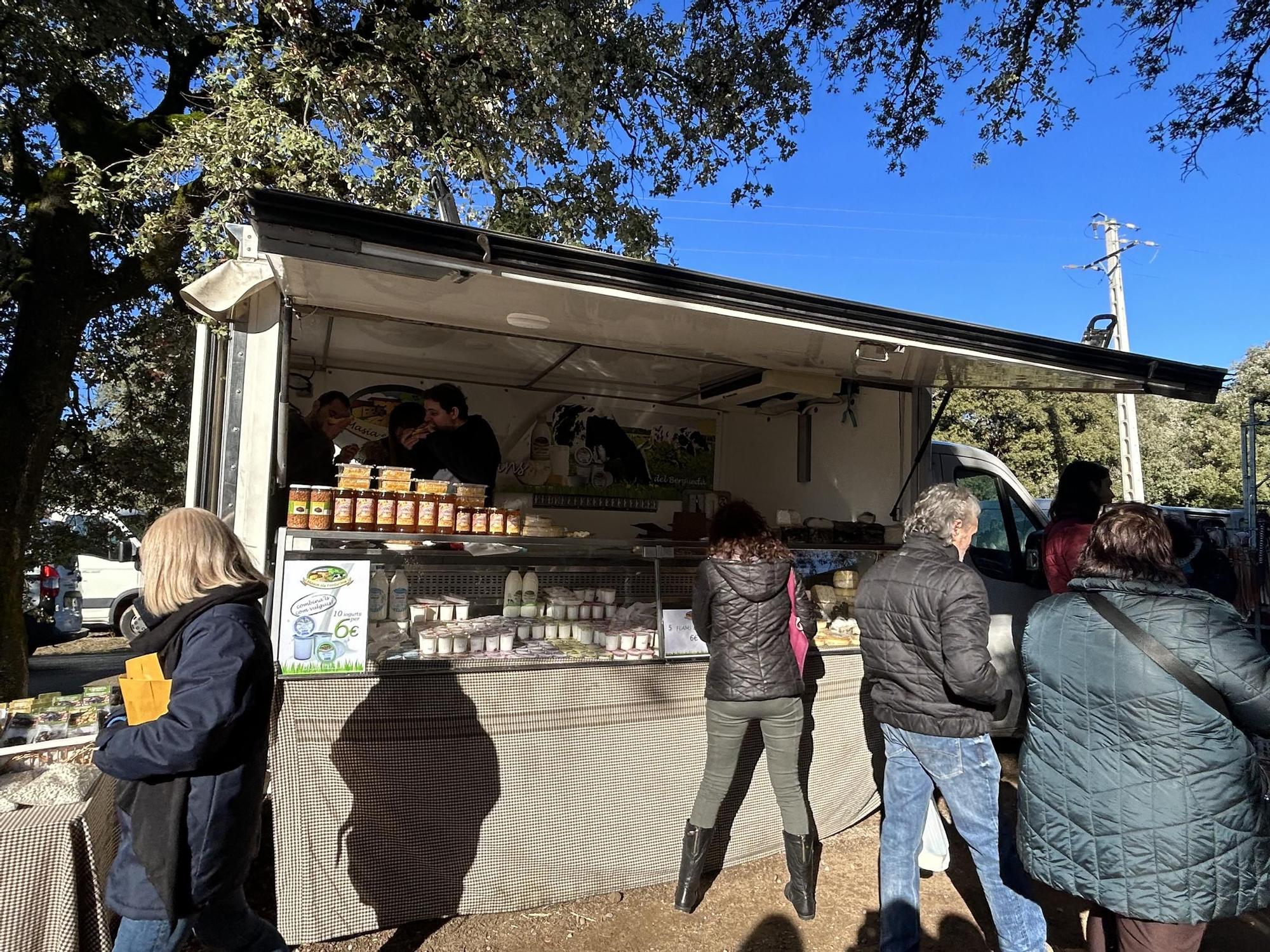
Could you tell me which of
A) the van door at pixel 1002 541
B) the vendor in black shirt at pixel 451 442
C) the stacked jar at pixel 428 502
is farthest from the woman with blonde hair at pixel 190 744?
the van door at pixel 1002 541

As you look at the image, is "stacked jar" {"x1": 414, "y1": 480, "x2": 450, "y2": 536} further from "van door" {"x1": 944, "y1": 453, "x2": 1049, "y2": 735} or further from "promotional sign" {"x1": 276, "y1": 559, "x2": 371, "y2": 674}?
"van door" {"x1": 944, "y1": 453, "x2": 1049, "y2": 735}

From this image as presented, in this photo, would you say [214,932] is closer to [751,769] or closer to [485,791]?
[485,791]

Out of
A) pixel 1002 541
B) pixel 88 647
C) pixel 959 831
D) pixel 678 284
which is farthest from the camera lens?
pixel 88 647

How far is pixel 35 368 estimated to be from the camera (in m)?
5.98

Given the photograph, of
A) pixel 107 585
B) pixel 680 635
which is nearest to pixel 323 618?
pixel 680 635

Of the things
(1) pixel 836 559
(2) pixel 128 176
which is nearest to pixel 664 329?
(1) pixel 836 559

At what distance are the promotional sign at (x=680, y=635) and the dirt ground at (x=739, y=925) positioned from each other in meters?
1.04

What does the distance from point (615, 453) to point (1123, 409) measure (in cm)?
1360

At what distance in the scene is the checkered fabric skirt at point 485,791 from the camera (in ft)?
9.51

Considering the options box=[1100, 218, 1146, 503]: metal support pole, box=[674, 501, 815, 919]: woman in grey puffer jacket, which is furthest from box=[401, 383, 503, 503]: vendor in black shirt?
box=[1100, 218, 1146, 503]: metal support pole

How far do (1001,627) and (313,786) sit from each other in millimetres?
4235

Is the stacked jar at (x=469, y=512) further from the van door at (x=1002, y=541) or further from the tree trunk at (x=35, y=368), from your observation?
the tree trunk at (x=35, y=368)

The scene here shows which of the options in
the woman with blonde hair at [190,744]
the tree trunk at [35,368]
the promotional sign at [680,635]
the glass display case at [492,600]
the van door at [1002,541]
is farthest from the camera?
the tree trunk at [35,368]

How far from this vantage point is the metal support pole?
15.5m
